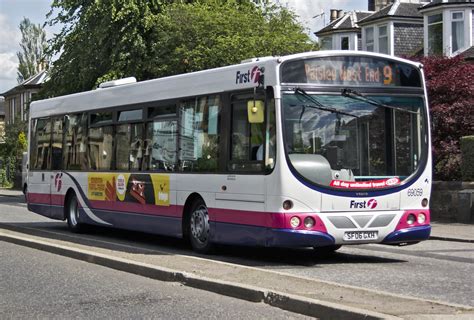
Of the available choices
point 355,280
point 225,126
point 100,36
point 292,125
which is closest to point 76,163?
point 225,126

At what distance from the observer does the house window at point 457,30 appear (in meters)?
34.8

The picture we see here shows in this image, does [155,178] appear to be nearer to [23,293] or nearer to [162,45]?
[23,293]

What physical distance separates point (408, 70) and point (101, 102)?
22.9 ft

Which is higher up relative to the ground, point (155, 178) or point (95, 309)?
point (155, 178)

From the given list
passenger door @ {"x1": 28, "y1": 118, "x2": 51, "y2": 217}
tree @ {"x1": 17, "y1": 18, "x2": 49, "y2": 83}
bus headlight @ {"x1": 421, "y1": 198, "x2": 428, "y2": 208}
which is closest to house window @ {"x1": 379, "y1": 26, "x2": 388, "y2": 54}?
passenger door @ {"x1": 28, "y1": 118, "x2": 51, "y2": 217}

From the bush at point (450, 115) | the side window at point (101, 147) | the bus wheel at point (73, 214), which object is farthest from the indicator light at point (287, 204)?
the bush at point (450, 115)

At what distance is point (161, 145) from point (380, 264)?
15.0 feet

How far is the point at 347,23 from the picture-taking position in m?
44.5

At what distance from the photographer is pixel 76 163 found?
17109mm

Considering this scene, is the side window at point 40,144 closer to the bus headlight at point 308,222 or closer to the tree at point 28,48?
the bus headlight at point 308,222

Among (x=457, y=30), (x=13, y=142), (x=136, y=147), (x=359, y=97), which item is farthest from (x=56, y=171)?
(x=13, y=142)

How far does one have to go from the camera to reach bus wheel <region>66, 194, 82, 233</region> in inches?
681

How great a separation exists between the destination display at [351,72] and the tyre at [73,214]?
7919 mm

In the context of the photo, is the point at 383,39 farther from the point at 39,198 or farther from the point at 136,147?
the point at 136,147
